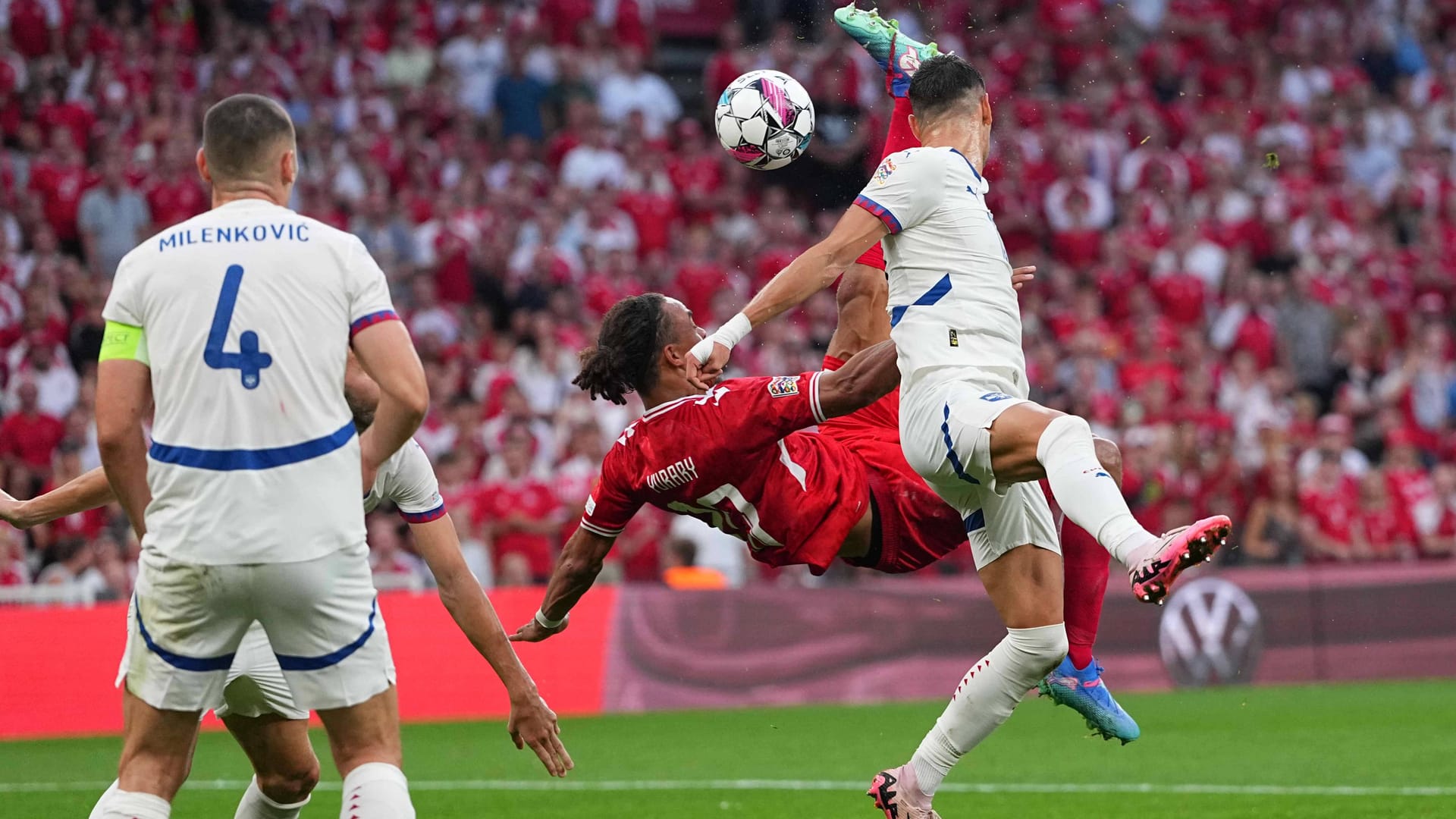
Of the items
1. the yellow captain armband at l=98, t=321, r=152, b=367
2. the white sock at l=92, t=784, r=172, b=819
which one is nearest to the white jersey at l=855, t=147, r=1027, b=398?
the yellow captain armband at l=98, t=321, r=152, b=367

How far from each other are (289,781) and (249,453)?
1872 mm

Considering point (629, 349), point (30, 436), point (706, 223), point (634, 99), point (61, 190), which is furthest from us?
point (634, 99)

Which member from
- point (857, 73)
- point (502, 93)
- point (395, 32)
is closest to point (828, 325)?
point (857, 73)

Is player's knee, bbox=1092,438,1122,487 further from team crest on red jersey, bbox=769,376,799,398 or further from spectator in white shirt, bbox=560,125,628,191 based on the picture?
spectator in white shirt, bbox=560,125,628,191

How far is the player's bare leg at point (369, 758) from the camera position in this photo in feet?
15.2

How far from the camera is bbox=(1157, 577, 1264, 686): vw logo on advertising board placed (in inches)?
587

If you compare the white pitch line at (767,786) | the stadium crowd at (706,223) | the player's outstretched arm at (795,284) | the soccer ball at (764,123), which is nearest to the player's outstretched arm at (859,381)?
the player's outstretched arm at (795,284)

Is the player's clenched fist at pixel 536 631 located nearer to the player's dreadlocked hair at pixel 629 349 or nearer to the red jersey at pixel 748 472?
the red jersey at pixel 748 472

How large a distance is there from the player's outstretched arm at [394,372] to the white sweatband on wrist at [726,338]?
1.48 meters

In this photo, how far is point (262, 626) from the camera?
4.69m

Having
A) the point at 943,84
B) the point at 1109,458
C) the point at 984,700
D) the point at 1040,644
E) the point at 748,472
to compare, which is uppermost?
the point at 943,84

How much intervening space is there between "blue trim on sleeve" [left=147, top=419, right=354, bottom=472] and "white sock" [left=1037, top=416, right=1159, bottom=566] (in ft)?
8.30

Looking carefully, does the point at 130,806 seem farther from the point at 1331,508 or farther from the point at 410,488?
the point at 1331,508

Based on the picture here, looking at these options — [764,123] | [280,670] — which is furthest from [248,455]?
[764,123]
